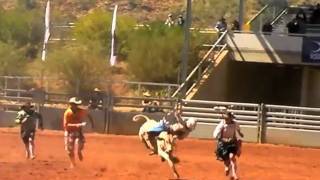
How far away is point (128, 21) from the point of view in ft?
191

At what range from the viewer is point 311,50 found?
34.4 metres

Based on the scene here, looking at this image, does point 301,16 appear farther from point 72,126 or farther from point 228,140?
point 228,140

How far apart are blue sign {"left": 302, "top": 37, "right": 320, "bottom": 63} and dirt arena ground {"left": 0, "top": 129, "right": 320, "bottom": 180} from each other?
795 centimetres

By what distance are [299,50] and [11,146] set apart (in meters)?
14.9

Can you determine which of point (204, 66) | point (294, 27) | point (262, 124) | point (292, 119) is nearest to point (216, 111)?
point (262, 124)

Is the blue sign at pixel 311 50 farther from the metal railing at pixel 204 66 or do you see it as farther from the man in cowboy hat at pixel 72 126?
the man in cowboy hat at pixel 72 126

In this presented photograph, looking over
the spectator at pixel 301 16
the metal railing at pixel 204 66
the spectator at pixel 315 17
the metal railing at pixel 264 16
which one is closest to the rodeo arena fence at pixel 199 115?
the metal railing at pixel 204 66

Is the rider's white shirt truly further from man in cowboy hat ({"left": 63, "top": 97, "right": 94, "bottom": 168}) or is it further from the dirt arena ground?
man in cowboy hat ({"left": 63, "top": 97, "right": 94, "bottom": 168})

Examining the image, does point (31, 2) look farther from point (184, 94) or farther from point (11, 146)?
point (11, 146)

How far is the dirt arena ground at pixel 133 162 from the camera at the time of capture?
17.1 m

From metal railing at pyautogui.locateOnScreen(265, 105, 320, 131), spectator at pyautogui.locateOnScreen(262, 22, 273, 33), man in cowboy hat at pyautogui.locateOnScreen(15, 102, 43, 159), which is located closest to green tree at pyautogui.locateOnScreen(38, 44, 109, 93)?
spectator at pyautogui.locateOnScreen(262, 22, 273, 33)

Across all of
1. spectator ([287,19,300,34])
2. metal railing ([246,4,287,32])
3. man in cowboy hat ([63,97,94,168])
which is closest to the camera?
man in cowboy hat ([63,97,94,168])

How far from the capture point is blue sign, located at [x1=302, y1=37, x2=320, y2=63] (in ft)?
113

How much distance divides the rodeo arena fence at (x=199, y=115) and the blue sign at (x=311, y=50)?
4.73 meters
